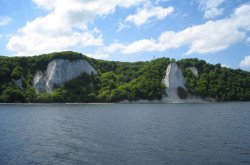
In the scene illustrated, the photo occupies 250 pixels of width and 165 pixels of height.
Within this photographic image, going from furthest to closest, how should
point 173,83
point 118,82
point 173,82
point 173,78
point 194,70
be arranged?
point 194,70
point 118,82
point 173,78
point 173,82
point 173,83

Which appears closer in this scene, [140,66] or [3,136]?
[3,136]

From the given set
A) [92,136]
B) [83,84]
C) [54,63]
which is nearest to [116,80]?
[83,84]

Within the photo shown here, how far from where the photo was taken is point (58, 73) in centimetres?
16500

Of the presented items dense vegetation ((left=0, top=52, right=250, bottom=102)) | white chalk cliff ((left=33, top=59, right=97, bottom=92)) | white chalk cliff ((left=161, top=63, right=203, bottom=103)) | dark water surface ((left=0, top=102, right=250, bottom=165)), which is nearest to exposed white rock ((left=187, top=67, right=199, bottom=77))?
dense vegetation ((left=0, top=52, right=250, bottom=102))

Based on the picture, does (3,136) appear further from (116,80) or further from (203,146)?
(116,80)

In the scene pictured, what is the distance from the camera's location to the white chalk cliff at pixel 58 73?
160m

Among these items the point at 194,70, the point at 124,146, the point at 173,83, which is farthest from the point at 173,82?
the point at 124,146

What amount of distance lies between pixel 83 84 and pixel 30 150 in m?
129

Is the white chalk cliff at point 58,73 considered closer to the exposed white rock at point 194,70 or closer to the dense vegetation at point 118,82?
the dense vegetation at point 118,82

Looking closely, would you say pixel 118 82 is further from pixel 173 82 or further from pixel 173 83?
pixel 173 83

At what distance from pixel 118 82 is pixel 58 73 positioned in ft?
105

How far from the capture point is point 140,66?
643 feet

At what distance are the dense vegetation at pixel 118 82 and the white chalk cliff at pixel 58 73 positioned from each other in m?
2.59

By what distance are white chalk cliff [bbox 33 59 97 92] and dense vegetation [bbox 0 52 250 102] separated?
102 inches
